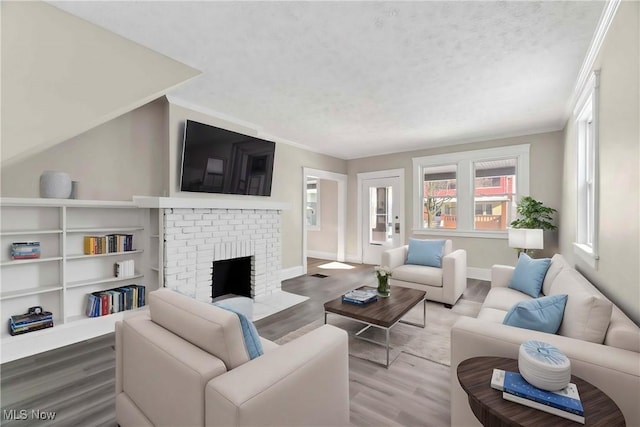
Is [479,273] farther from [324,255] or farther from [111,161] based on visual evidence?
[111,161]

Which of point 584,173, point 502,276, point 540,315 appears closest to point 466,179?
point 584,173

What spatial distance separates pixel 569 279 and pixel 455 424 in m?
1.30

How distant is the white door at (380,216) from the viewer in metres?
6.23

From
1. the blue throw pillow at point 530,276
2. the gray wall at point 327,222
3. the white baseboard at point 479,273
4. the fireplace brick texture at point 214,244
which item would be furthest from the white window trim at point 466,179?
the fireplace brick texture at point 214,244

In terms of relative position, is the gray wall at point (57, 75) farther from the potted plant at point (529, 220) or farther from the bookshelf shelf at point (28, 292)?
the potted plant at point (529, 220)

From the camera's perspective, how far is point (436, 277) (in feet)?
12.4

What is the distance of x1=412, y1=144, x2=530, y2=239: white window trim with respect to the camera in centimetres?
485

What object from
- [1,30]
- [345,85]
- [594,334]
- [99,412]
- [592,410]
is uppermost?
[345,85]

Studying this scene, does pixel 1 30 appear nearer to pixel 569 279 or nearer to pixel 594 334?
pixel 594 334

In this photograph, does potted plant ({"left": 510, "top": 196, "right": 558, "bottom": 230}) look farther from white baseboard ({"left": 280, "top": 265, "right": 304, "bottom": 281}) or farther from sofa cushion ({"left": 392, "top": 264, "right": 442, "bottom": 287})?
white baseboard ({"left": 280, "top": 265, "right": 304, "bottom": 281})

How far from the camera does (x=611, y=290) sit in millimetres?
1900

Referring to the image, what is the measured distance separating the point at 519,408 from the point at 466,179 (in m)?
4.86

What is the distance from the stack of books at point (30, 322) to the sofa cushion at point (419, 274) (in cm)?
377

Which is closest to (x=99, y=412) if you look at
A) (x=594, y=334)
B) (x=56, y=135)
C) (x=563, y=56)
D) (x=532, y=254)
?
(x=56, y=135)
